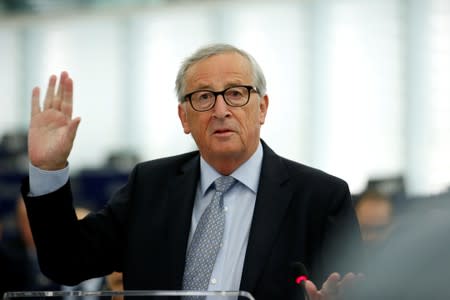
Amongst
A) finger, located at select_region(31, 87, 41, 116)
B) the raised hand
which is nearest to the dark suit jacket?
the raised hand

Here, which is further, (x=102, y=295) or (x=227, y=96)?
(x=227, y=96)

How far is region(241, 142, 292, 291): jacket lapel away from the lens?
2111mm

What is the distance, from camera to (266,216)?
7.22 feet

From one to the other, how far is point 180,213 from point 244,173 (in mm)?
227

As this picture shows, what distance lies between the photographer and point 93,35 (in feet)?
44.8

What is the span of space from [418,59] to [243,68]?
8649 mm

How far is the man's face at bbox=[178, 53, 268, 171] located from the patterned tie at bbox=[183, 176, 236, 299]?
13cm

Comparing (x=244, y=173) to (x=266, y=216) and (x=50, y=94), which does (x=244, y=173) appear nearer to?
(x=266, y=216)

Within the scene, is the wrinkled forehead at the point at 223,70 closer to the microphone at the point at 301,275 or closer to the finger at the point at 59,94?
the finger at the point at 59,94

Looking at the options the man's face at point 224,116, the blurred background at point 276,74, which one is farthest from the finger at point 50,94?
the blurred background at point 276,74

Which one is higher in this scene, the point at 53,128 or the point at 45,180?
the point at 53,128

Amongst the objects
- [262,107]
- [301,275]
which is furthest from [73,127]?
[301,275]

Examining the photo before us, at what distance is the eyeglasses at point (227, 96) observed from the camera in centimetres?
232

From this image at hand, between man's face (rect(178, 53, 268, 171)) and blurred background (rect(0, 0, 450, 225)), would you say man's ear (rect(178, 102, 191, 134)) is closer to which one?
man's face (rect(178, 53, 268, 171))
